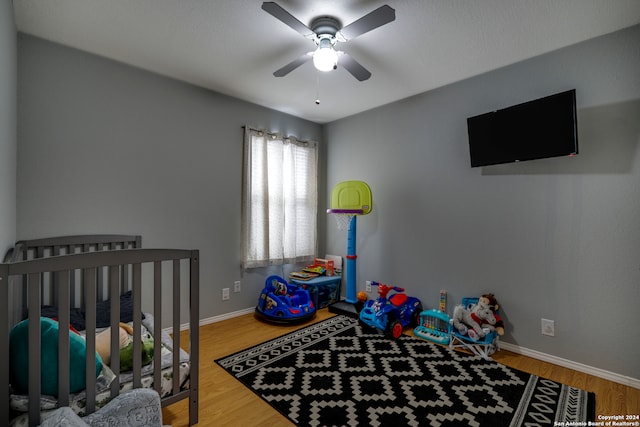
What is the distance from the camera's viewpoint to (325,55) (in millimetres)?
1896

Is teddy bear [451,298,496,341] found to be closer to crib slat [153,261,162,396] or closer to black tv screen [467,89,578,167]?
black tv screen [467,89,578,167]

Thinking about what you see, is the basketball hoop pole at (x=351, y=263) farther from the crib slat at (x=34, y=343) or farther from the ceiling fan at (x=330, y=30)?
the crib slat at (x=34, y=343)

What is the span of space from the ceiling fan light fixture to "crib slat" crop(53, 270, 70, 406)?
1.74 m

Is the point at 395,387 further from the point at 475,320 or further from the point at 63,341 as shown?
the point at 63,341

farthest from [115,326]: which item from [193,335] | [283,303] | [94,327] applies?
[283,303]

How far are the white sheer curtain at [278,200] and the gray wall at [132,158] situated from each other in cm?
13

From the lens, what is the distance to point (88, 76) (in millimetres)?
2354

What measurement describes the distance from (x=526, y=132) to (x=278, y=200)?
2440 millimetres

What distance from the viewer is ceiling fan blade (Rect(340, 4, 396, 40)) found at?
152 centimetres

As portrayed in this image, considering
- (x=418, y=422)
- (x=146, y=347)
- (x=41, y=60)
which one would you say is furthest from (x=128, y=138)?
(x=418, y=422)

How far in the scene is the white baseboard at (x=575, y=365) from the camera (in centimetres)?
198

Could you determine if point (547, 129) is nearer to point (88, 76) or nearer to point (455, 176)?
point (455, 176)

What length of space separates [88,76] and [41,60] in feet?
0.89

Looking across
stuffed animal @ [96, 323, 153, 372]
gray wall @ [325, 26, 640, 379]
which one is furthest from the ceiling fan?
stuffed animal @ [96, 323, 153, 372]
